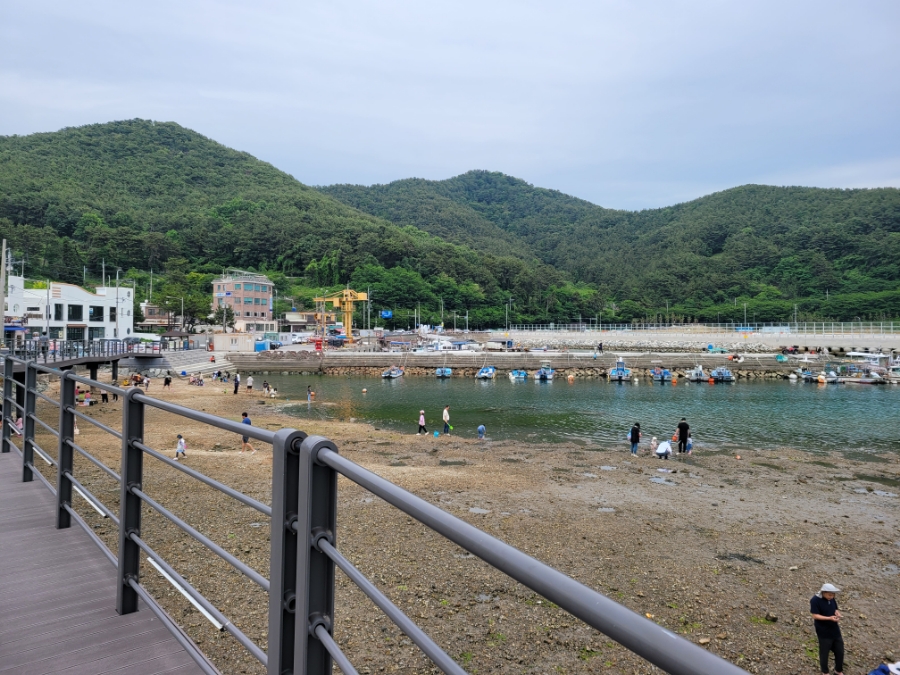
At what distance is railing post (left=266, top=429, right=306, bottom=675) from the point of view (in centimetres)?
154

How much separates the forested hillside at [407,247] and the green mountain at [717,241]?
406mm

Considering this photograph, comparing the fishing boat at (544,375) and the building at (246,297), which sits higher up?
the building at (246,297)

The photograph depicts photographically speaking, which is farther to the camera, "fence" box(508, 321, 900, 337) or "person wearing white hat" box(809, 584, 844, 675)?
"fence" box(508, 321, 900, 337)

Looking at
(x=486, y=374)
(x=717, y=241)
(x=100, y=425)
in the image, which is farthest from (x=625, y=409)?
(x=717, y=241)

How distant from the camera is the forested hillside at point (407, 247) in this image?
324 feet

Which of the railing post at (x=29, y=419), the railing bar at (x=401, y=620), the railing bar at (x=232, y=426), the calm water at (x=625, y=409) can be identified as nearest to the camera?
the railing bar at (x=401, y=620)

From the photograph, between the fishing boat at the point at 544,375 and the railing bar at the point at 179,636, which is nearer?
the railing bar at the point at 179,636

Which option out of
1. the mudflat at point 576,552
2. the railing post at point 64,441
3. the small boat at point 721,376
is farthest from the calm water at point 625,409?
the railing post at point 64,441

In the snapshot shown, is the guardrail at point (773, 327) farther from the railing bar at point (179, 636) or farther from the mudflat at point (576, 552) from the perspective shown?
the railing bar at point (179, 636)

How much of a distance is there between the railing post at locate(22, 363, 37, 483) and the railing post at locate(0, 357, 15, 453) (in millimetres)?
516

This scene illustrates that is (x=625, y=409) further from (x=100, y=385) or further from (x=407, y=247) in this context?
(x=407, y=247)

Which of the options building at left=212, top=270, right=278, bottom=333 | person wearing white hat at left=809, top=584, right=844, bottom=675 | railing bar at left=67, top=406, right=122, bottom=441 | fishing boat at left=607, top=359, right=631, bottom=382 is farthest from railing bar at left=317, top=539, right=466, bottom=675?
building at left=212, top=270, right=278, bottom=333

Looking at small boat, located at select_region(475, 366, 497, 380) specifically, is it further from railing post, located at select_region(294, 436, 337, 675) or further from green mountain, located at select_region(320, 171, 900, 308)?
green mountain, located at select_region(320, 171, 900, 308)

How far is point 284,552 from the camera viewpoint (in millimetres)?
1556
